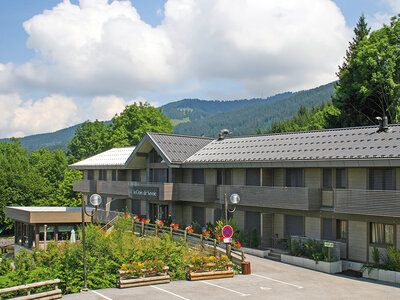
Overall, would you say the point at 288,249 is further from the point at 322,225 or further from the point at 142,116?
the point at 142,116

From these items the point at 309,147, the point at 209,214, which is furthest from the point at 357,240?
the point at 209,214

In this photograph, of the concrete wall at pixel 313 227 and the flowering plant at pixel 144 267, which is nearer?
the flowering plant at pixel 144 267

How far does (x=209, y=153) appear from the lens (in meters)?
37.7

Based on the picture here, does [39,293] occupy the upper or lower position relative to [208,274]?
upper

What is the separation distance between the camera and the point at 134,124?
237 feet

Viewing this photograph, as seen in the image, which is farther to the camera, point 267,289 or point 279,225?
point 279,225

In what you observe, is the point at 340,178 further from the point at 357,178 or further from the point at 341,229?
the point at 341,229

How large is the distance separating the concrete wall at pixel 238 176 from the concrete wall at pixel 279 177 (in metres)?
2.73

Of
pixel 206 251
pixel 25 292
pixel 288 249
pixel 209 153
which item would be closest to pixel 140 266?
pixel 25 292

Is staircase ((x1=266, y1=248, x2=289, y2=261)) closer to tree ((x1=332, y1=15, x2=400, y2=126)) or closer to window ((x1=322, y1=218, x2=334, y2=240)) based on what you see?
window ((x1=322, y1=218, x2=334, y2=240))

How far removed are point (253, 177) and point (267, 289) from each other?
42.8 ft

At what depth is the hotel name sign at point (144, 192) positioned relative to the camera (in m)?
37.4

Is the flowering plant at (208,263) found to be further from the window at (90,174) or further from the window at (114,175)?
the window at (90,174)

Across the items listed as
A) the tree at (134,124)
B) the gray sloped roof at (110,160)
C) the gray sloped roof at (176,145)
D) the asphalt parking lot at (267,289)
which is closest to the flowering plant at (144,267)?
the asphalt parking lot at (267,289)
